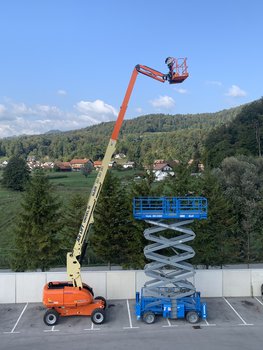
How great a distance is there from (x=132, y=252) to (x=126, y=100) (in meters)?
11.7

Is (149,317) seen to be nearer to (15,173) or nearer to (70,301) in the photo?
(70,301)

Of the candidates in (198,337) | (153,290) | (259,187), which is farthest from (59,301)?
(259,187)

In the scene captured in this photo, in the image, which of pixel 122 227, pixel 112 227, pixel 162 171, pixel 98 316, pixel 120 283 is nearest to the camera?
pixel 98 316

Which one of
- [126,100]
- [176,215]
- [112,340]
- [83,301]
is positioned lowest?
[112,340]

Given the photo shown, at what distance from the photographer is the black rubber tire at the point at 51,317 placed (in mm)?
18547

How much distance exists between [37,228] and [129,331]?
10.9m

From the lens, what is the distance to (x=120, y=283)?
872 inches

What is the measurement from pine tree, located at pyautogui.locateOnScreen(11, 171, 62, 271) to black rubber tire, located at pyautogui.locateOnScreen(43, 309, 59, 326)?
25.0 feet

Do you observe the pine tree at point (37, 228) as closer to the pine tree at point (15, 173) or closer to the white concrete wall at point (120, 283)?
the white concrete wall at point (120, 283)

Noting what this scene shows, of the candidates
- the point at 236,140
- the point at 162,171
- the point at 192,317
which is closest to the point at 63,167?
the point at 162,171

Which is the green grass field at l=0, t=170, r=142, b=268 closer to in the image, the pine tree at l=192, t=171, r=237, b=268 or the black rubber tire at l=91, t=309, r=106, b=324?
the pine tree at l=192, t=171, r=237, b=268

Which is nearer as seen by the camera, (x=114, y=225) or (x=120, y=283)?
(x=120, y=283)

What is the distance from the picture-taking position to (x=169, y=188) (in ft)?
90.7

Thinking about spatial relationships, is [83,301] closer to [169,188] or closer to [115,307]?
[115,307]
